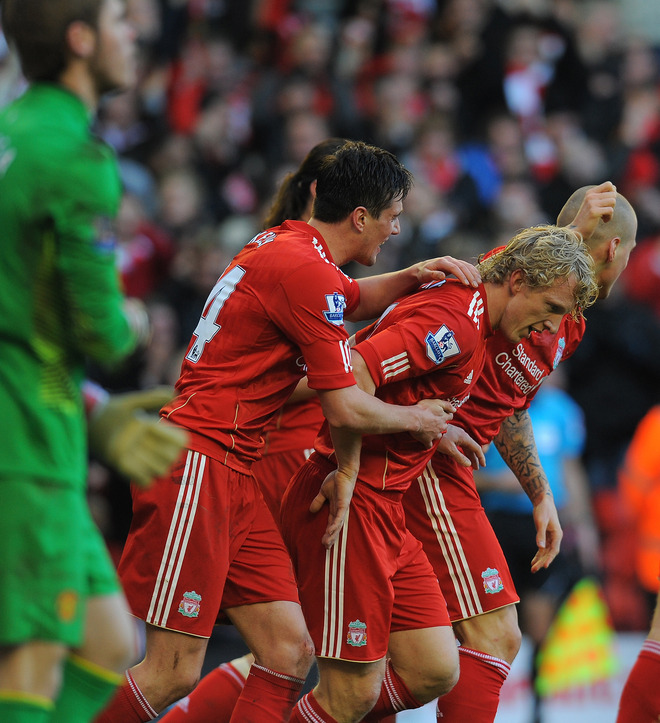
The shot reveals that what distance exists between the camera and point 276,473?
5051 millimetres

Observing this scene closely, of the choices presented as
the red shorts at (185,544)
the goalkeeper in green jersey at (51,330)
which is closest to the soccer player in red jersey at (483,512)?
the red shorts at (185,544)

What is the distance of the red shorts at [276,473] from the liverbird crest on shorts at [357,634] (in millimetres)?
1063

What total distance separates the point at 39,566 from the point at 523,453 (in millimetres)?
2901

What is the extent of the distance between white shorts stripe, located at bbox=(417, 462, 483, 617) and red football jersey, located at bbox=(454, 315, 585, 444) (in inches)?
12.2

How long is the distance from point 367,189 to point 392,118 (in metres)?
6.70

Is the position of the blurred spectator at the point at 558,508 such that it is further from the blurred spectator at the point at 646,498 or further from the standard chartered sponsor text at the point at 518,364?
the standard chartered sponsor text at the point at 518,364

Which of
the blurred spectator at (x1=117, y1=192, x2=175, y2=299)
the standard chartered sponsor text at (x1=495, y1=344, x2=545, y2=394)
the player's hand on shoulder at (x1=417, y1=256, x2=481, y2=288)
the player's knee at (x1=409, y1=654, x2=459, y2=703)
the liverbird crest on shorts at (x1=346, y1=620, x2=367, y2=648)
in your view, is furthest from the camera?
the blurred spectator at (x1=117, y1=192, x2=175, y2=299)

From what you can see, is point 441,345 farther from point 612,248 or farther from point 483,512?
point 612,248

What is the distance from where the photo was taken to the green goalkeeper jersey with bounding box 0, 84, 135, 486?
8.52ft

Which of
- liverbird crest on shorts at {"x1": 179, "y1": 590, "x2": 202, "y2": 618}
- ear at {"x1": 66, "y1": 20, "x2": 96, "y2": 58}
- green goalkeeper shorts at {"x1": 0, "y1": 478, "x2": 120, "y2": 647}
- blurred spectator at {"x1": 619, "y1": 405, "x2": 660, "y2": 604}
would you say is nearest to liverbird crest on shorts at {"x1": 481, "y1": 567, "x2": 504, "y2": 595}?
liverbird crest on shorts at {"x1": 179, "y1": 590, "x2": 202, "y2": 618}

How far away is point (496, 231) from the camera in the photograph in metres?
9.62

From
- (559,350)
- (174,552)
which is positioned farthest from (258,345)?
(559,350)

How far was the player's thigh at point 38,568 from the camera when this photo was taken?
257cm

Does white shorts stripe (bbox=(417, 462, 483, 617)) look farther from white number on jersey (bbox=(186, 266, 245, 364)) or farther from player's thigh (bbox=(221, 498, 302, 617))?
white number on jersey (bbox=(186, 266, 245, 364))
